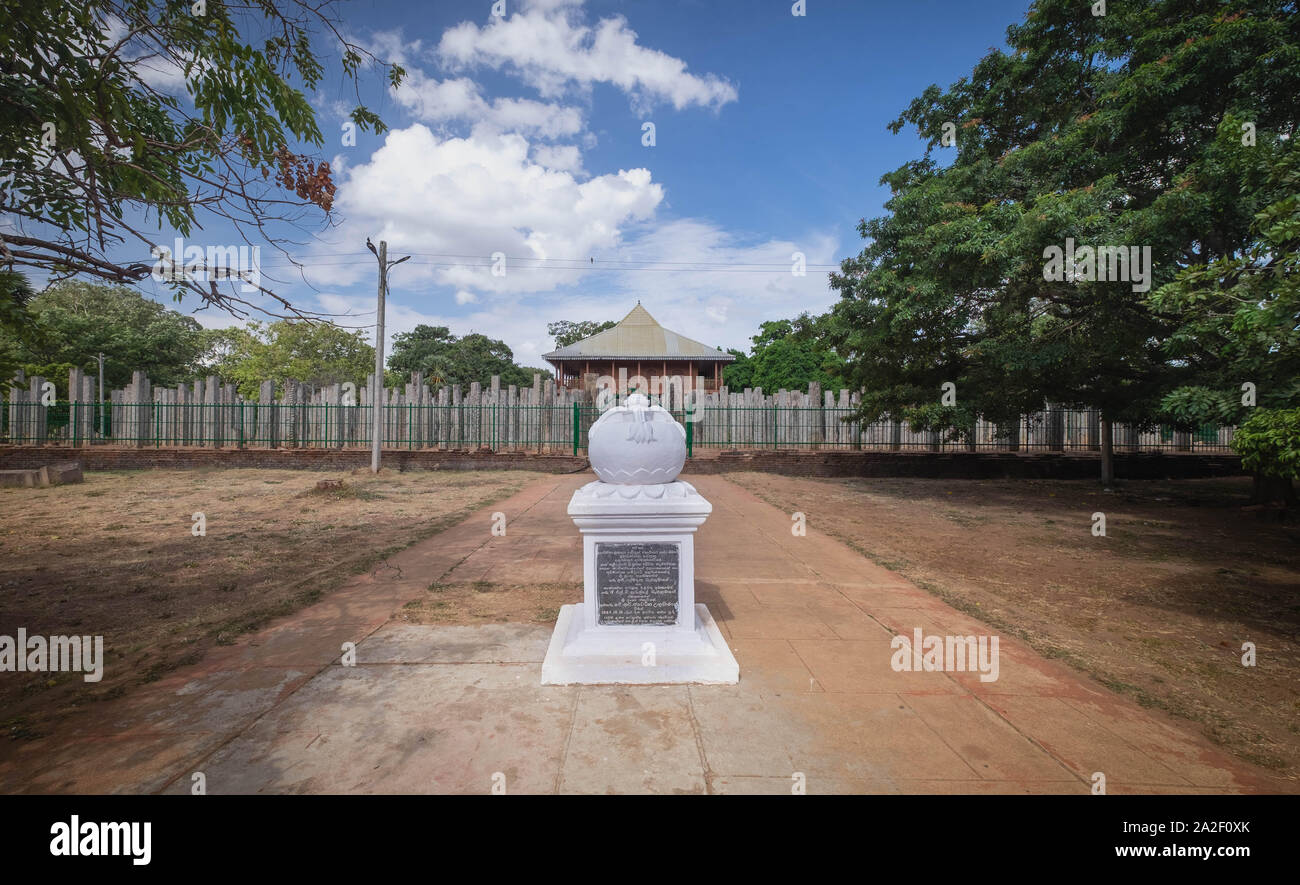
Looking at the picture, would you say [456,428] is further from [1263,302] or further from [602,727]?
[1263,302]

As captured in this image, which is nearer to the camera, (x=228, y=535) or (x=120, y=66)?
(x=120, y=66)

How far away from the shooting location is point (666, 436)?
3994mm

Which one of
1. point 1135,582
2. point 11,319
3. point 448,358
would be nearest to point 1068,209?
point 1135,582

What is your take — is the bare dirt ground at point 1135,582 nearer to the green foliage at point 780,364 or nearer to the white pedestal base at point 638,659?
the white pedestal base at point 638,659

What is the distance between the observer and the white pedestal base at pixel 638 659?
11.9ft

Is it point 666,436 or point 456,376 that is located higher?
point 456,376

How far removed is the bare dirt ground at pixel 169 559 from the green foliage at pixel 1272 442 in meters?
7.62

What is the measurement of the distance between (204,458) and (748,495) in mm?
16024

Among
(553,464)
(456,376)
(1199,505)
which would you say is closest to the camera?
(1199,505)

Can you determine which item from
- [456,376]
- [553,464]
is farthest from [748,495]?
[456,376]

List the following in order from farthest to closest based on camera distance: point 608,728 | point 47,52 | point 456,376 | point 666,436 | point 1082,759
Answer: point 456,376 < point 666,436 < point 47,52 < point 608,728 < point 1082,759

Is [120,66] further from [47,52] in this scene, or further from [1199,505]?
[1199,505]

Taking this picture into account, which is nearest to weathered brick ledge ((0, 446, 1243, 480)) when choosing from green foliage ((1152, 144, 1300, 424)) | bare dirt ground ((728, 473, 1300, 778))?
bare dirt ground ((728, 473, 1300, 778))

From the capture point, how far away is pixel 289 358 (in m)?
35.8
